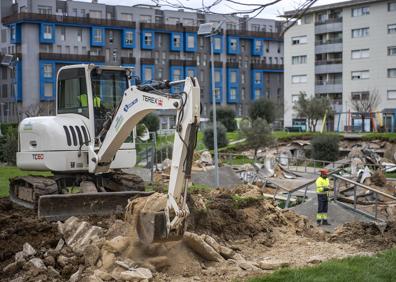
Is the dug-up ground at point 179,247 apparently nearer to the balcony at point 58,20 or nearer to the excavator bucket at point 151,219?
the excavator bucket at point 151,219

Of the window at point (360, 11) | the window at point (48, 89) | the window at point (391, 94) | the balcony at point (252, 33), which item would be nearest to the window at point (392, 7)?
the window at point (360, 11)

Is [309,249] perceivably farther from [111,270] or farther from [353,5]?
[353,5]

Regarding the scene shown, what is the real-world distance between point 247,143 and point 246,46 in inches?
2056

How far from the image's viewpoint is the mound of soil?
40.8 ft

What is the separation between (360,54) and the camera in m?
77.6

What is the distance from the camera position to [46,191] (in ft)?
51.6

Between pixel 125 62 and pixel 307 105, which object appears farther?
pixel 125 62

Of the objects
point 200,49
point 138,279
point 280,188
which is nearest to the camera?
point 138,279

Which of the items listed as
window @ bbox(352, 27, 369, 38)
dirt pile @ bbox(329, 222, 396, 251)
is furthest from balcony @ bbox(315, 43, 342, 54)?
dirt pile @ bbox(329, 222, 396, 251)

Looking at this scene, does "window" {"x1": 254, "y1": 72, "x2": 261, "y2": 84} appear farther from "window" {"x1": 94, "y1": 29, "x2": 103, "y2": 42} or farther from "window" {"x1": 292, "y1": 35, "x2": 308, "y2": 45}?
"window" {"x1": 94, "y1": 29, "x2": 103, "y2": 42}

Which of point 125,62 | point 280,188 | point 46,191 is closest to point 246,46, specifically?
point 125,62

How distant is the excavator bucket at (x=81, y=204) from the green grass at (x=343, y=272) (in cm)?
453

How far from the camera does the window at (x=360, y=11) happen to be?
Result: 2995 inches

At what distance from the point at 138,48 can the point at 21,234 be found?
79.3 meters
